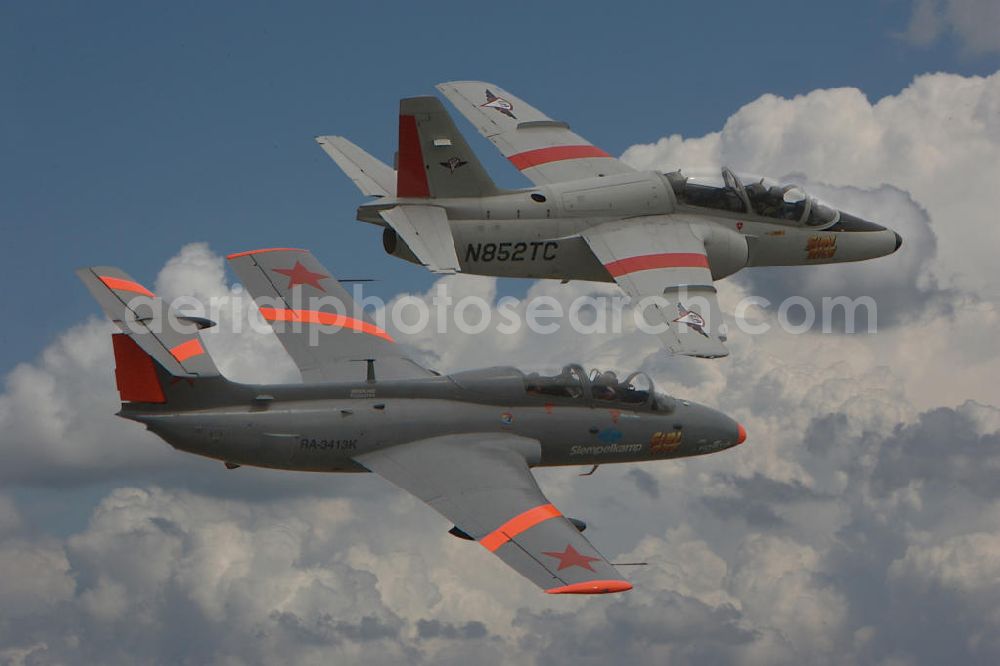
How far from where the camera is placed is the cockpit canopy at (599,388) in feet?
110

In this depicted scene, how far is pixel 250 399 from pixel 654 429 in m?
8.83

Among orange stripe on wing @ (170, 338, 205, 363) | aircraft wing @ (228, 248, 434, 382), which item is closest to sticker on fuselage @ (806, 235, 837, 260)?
aircraft wing @ (228, 248, 434, 382)

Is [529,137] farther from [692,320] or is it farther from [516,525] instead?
[516,525]

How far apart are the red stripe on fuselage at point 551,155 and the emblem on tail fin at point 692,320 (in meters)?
9.72

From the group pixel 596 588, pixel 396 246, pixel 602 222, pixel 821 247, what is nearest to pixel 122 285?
pixel 396 246

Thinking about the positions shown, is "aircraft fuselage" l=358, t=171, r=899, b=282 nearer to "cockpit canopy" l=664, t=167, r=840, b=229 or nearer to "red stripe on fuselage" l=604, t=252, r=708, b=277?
"cockpit canopy" l=664, t=167, r=840, b=229

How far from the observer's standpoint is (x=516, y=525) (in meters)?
30.1

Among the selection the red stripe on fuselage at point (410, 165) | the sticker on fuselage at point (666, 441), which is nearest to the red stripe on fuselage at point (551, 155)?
the red stripe on fuselage at point (410, 165)

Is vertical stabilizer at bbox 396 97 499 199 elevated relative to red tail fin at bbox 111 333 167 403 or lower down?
elevated

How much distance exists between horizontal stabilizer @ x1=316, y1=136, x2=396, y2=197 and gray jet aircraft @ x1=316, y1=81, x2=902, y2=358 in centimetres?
4

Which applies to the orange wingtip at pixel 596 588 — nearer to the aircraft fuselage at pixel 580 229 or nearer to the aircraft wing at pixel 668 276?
the aircraft wing at pixel 668 276

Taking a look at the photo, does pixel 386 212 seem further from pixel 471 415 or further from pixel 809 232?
pixel 809 232

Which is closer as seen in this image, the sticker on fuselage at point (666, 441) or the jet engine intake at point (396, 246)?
the sticker on fuselage at point (666, 441)

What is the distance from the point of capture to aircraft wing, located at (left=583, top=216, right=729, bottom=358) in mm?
33688
